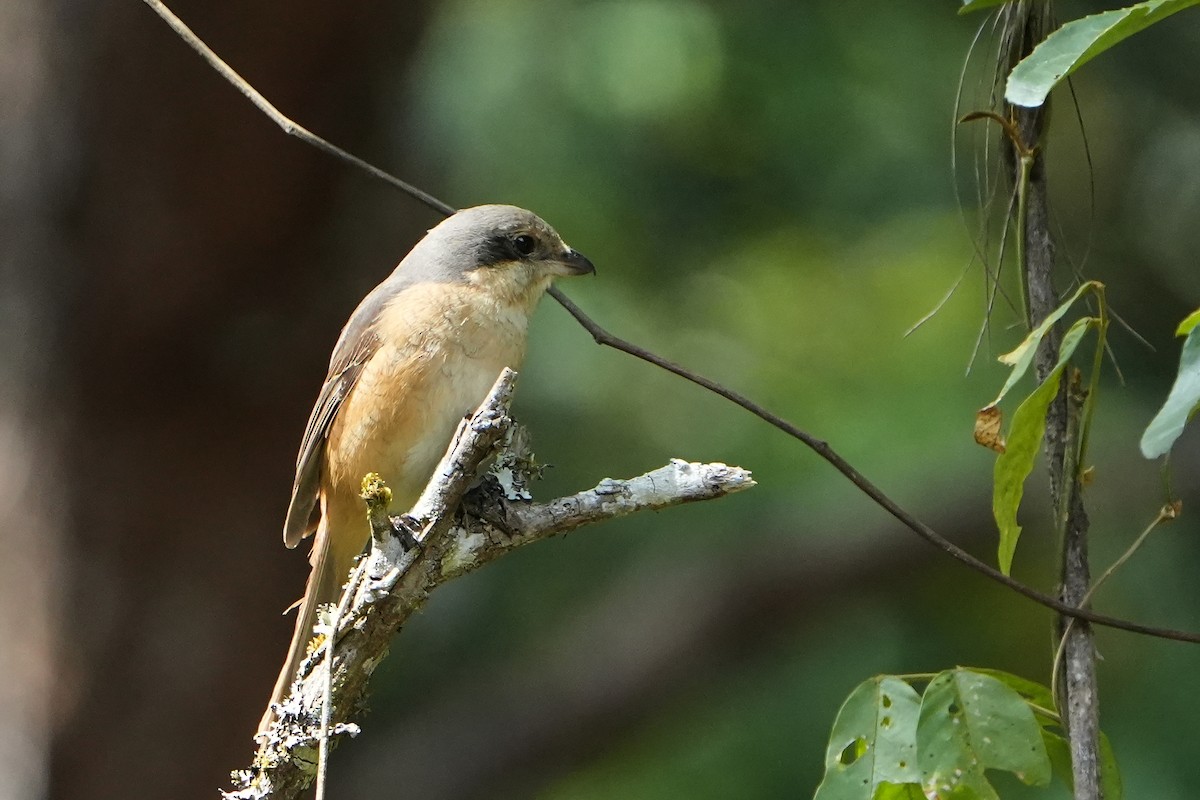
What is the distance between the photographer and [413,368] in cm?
345

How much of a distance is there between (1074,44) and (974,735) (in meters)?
1.17

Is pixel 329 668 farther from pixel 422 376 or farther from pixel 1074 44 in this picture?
pixel 1074 44

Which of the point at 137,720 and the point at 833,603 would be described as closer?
the point at 137,720

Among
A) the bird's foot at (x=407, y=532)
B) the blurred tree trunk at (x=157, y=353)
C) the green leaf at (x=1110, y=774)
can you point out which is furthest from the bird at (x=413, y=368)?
the green leaf at (x=1110, y=774)

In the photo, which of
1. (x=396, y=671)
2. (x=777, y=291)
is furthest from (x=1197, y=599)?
(x=396, y=671)

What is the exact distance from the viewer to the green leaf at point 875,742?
241 centimetres

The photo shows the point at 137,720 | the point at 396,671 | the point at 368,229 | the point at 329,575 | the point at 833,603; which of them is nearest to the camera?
the point at 329,575

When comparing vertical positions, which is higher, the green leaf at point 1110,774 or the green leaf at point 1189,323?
the green leaf at point 1189,323

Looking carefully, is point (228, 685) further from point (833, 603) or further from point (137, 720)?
point (833, 603)

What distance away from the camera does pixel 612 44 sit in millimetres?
5953

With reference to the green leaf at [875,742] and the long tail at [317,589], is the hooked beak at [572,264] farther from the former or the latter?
the green leaf at [875,742]

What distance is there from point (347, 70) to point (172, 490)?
1.73m

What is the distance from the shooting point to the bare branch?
252 centimetres

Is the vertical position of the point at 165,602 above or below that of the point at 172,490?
Result: below
